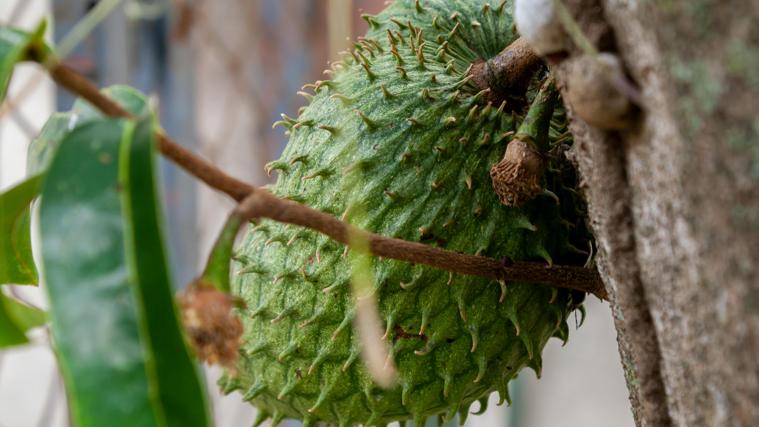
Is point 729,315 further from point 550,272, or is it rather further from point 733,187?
point 550,272

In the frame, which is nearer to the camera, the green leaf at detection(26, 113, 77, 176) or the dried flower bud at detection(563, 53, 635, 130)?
the dried flower bud at detection(563, 53, 635, 130)

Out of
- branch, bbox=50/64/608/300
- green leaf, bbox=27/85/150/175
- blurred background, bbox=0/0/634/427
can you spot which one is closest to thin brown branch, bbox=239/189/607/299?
branch, bbox=50/64/608/300

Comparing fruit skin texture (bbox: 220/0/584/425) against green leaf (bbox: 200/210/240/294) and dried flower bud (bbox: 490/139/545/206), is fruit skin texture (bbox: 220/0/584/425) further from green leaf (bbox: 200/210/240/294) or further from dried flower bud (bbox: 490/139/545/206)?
green leaf (bbox: 200/210/240/294)

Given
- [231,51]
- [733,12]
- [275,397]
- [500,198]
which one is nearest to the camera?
[733,12]

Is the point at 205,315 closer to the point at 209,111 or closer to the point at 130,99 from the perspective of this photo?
the point at 130,99

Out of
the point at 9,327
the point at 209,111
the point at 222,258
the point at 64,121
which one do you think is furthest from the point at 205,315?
the point at 209,111

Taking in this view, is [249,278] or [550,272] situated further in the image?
[249,278]

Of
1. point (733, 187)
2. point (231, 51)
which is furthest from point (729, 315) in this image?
point (231, 51)
